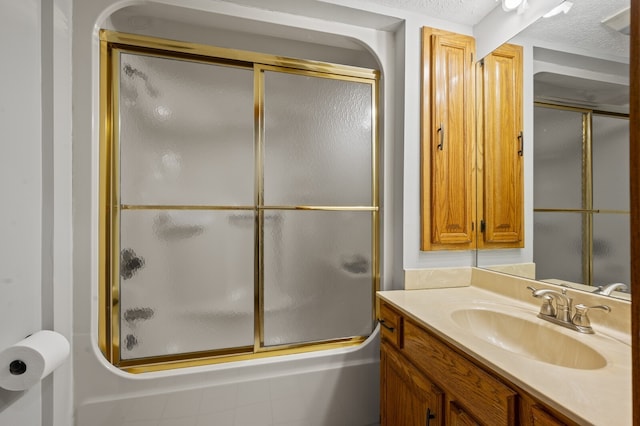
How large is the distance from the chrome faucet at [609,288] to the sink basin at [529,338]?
0.22m

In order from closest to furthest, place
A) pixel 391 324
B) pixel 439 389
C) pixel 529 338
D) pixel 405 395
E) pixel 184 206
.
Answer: pixel 439 389
pixel 529 338
pixel 405 395
pixel 391 324
pixel 184 206

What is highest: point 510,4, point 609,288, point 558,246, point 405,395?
point 510,4

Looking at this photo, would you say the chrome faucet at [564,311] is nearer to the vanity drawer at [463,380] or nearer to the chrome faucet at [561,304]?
the chrome faucet at [561,304]

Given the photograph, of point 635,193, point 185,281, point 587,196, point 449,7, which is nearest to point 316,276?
point 185,281

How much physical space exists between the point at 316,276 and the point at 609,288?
48.5 inches

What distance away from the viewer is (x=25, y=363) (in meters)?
1.00

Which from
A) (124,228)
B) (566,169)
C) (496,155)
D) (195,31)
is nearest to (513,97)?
(496,155)

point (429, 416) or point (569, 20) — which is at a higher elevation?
point (569, 20)

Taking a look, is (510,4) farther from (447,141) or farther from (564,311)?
(564,311)

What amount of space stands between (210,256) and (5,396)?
83cm

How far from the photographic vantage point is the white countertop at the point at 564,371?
60cm

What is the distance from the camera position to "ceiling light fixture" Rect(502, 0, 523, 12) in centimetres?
139

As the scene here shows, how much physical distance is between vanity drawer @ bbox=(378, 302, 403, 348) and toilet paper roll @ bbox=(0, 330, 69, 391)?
1.31 metres

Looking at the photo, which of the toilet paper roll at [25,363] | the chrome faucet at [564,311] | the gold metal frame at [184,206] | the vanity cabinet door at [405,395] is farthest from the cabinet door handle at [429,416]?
the toilet paper roll at [25,363]
